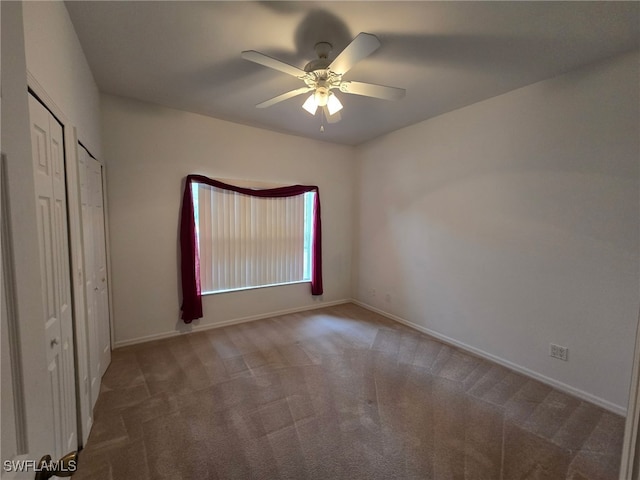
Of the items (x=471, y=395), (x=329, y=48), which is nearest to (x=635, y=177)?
(x=471, y=395)

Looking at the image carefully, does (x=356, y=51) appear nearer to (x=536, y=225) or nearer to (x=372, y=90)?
(x=372, y=90)

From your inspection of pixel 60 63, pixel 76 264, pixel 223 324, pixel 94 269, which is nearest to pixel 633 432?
pixel 76 264

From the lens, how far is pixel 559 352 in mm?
2348

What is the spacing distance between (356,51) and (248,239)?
271 centimetres

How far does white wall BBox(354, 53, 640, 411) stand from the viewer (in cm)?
204

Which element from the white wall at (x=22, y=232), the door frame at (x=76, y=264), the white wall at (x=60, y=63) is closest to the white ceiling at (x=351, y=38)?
the white wall at (x=60, y=63)

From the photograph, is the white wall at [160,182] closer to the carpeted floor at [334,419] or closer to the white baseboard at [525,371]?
the carpeted floor at [334,419]

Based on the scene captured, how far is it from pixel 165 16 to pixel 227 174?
1.91m

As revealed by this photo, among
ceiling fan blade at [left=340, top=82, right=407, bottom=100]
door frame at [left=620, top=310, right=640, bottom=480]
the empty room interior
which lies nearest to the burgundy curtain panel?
the empty room interior

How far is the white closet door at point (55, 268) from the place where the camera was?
4.10 ft

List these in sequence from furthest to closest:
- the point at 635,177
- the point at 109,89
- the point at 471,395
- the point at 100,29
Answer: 1. the point at 109,89
2. the point at 471,395
3. the point at 635,177
4. the point at 100,29

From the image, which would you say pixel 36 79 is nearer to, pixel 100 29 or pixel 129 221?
pixel 100 29

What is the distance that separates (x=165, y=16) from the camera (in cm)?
171

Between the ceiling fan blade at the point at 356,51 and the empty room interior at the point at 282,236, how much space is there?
2 centimetres
